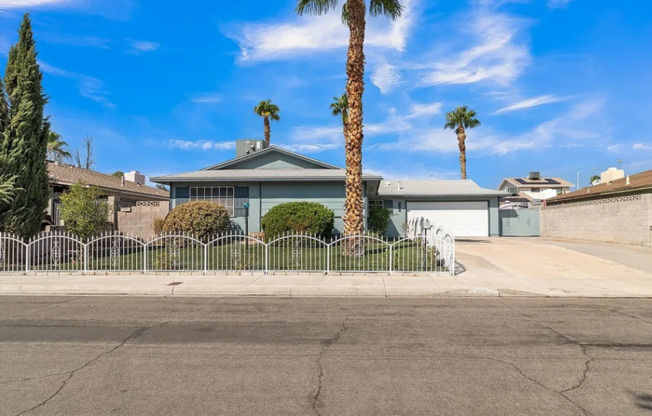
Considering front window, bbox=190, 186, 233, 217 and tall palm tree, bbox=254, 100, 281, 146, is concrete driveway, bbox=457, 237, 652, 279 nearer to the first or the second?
front window, bbox=190, 186, 233, 217

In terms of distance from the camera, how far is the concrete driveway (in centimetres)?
1227

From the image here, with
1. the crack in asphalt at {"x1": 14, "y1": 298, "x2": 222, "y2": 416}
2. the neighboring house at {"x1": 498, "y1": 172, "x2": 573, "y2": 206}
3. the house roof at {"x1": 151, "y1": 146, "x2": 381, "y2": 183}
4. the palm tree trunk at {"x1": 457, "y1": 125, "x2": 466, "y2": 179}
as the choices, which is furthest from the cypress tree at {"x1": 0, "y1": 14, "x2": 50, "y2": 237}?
the neighboring house at {"x1": 498, "y1": 172, "x2": 573, "y2": 206}

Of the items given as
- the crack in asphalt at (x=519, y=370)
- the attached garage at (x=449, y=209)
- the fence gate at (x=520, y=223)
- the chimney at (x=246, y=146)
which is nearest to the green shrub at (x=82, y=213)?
the chimney at (x=246, y=146)

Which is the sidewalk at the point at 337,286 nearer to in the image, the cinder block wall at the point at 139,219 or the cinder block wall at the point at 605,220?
the cinder block wall at the point at 605,220

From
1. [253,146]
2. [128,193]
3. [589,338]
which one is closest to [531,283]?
[589,338]

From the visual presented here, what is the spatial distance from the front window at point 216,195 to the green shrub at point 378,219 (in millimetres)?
8814

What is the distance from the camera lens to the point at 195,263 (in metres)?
13.9

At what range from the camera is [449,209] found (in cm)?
2923

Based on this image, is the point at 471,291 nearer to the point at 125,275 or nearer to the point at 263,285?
the point at 263,285

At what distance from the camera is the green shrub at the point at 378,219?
26.0 metres

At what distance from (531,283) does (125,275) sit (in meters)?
11.0

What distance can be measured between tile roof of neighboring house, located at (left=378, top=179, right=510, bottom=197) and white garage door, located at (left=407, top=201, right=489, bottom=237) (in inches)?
30.7

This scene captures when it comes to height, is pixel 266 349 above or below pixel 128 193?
→ below

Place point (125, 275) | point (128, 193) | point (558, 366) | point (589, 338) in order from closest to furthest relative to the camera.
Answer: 1. point (558, 366)
2. point (589, 338)
3. point (125, 275)
4. point (128, 193)
